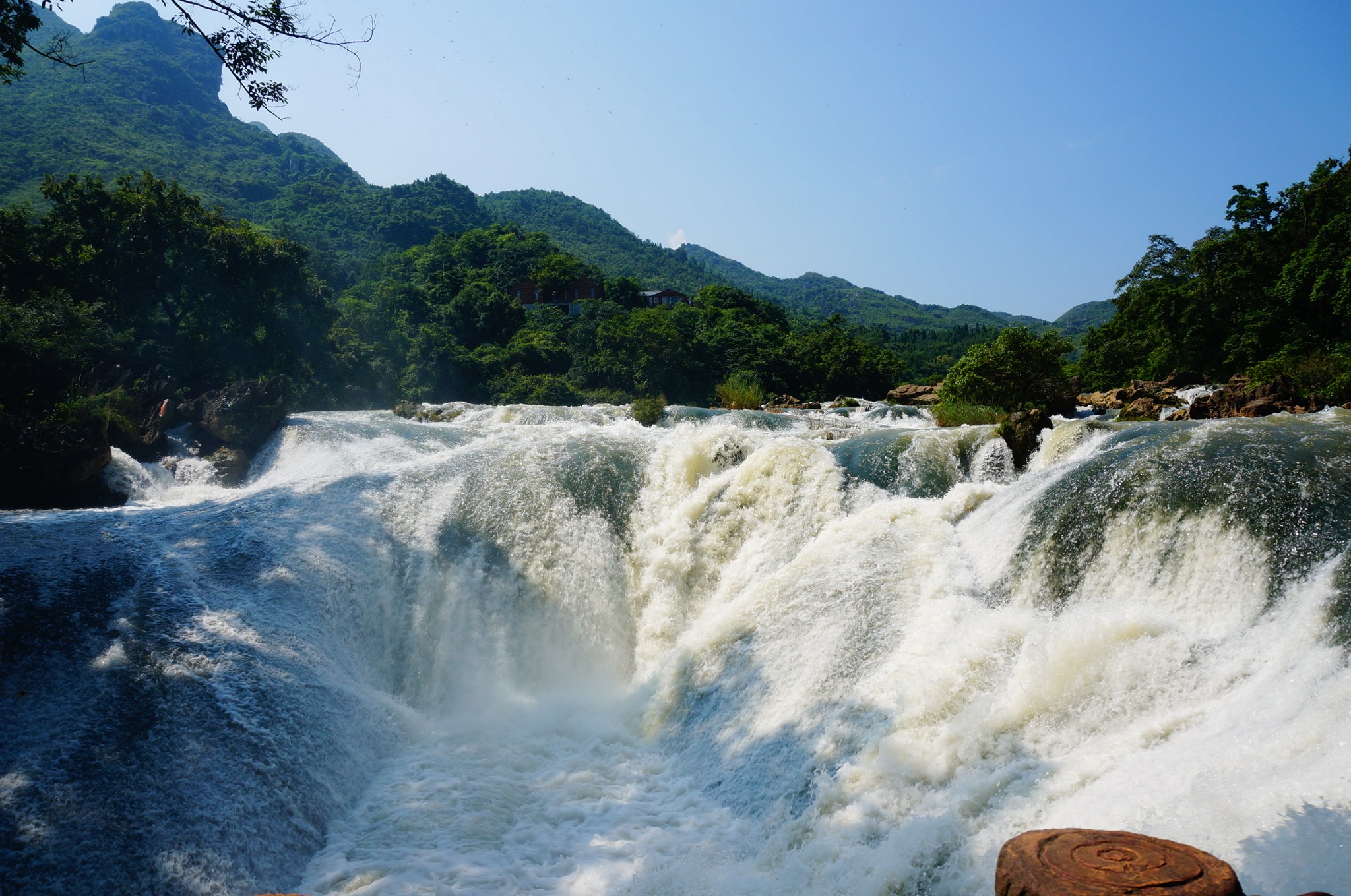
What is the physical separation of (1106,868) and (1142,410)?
694 inches

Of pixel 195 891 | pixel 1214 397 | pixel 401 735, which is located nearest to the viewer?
pixel 195 891

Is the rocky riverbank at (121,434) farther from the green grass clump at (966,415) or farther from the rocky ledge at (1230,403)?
the rocky ledge at (1230,403)

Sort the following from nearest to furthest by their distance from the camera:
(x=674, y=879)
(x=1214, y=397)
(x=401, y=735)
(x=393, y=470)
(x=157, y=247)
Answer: (x=674, y=879) → (x=401, y=735) → (x=393, y=470) → (x=1214, y=397) → (x=157, y=247)

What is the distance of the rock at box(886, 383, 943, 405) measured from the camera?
27.7 metres

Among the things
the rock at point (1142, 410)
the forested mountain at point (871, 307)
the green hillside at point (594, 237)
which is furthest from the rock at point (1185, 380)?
the forested mountain at point (871, 307)

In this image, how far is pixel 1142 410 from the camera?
17.0 metres

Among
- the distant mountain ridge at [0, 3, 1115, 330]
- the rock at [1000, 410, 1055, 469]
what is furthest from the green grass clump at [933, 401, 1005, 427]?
the distant mountain ridge at [0, 3, 1115, 330]

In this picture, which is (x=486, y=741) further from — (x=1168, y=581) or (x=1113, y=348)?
(x=1113, y=348)

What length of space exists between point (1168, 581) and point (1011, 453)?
517cm

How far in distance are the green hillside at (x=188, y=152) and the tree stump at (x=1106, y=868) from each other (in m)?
44.2

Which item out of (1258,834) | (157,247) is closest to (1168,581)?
(1258,834)

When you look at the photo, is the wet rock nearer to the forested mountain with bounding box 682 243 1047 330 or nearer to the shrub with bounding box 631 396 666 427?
the shrub with bounding box 631 396 666 427

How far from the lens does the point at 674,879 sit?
516 centimetres

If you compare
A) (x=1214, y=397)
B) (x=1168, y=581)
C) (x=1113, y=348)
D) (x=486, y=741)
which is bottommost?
(x=486, y=741)
